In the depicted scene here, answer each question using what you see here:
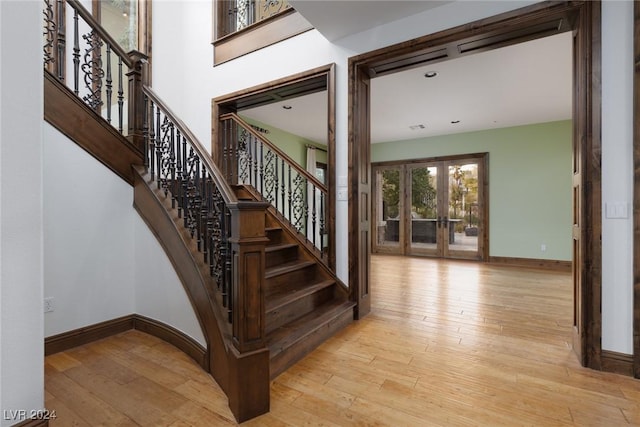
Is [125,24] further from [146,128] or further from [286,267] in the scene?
[286,267]

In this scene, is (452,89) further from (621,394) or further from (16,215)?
(16,215)

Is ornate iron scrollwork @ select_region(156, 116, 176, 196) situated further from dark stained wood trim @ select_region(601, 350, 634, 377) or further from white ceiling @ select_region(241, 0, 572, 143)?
dark stained wood trim @ select_region(601, 350, 634, 377)

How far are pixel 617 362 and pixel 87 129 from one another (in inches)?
166

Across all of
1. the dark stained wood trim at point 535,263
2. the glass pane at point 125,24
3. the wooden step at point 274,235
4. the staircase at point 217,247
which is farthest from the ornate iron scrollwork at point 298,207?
the dark stained wood trim at point 535,263

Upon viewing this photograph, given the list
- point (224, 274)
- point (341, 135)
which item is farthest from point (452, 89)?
point (224, 274)

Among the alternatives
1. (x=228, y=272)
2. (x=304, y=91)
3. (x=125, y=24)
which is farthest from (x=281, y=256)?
(x=125, y=24)

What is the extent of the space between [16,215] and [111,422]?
1.12 meters

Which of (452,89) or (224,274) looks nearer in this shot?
(224,274)

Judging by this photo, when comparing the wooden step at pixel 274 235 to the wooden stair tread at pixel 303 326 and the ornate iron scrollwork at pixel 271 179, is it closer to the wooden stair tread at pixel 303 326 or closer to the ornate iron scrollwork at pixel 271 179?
the ornate iron scrollwork at pixel 271 179

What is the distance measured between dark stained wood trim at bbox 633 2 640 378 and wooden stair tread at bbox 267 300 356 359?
6.46ft

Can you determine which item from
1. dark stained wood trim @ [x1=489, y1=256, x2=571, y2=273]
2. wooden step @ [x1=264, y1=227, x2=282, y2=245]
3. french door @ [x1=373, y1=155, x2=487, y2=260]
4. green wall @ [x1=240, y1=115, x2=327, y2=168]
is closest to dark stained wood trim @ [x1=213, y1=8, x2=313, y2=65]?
green wall @ [x1=240, y1=115, x2=327, y2=168]

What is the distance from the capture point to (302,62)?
130 inches

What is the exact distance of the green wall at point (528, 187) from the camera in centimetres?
580

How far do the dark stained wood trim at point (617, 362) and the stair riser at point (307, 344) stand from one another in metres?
1.83
